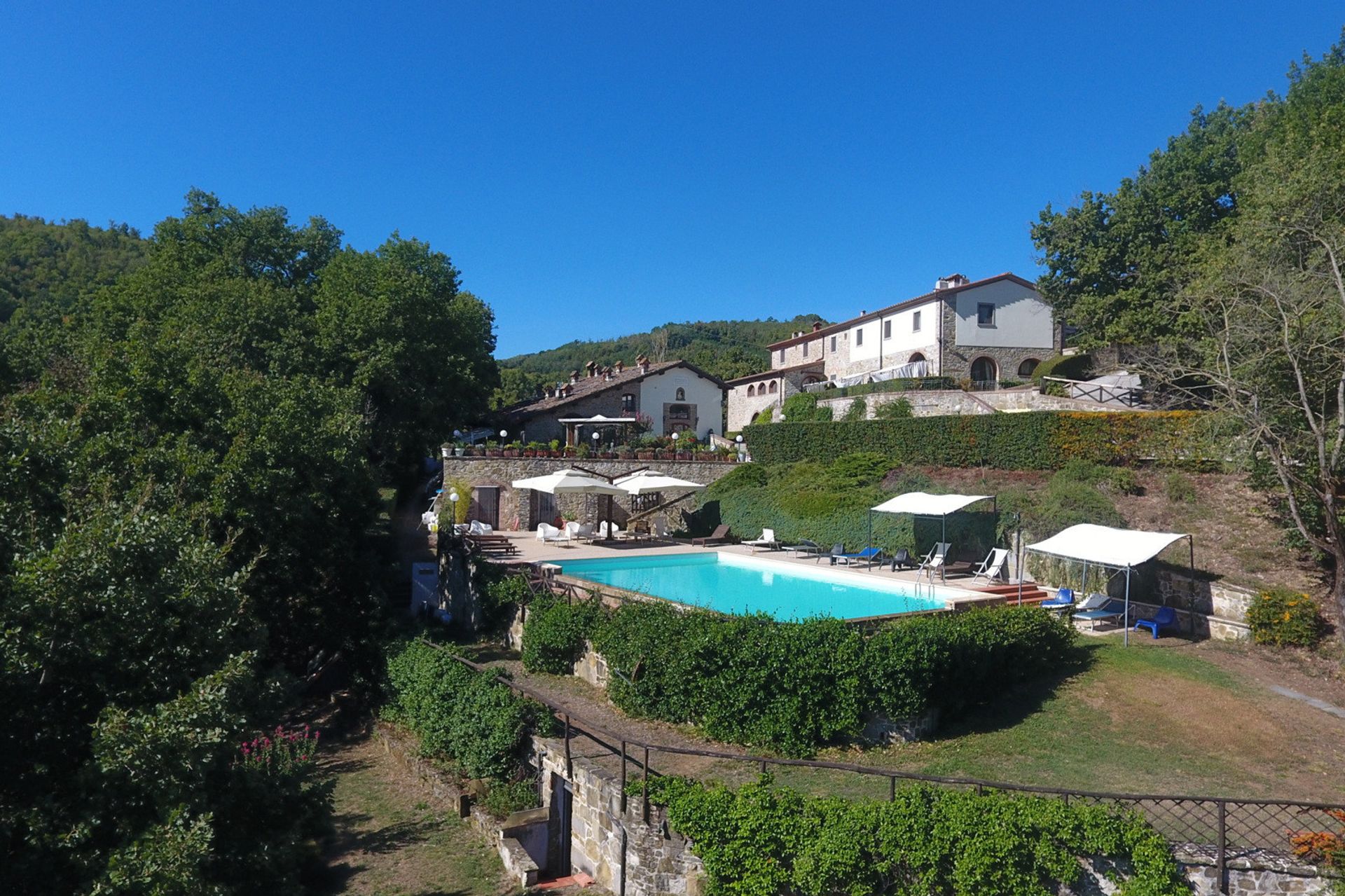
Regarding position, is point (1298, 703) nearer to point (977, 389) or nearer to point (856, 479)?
point (856, 479)

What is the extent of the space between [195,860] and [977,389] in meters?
31.3

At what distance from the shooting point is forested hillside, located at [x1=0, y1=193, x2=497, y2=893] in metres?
5.81

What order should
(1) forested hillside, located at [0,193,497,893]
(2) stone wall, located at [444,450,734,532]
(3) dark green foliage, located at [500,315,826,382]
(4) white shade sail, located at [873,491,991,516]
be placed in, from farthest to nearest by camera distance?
(3) dark green foliage, located at [500,315,826,382] → (2) stone wall, located at [444,450,734,532] → (4) white shade sail, located at [873,491,991,516] → (1) forested hillside, located at [0,193,497,893]

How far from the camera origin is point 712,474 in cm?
3206

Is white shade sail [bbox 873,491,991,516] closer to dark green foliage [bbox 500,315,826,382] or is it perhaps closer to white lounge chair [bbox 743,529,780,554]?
white lounge chair [bbox 743,529,780,554]

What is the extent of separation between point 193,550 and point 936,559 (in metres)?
16.1

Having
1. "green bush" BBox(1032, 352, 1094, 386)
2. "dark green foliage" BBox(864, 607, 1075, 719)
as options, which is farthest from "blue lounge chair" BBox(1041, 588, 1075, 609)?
"green bush" BBox(1032, 352, 1094, 386)

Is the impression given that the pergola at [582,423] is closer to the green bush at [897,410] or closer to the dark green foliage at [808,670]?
the green bush at [897,410]

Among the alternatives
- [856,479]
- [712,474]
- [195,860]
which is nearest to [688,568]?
[856,479]

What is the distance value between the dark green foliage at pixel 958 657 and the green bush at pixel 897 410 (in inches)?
685

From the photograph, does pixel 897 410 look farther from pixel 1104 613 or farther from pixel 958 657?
pixel 958 657

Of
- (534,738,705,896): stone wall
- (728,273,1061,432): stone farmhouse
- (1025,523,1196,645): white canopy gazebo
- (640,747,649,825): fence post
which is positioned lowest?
(534,738,705,896): stone wall

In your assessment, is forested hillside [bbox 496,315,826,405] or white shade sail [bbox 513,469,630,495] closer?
white shade sail [bbox 513,469,630,495]

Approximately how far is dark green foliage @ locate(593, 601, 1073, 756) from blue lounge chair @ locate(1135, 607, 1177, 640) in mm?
3263
